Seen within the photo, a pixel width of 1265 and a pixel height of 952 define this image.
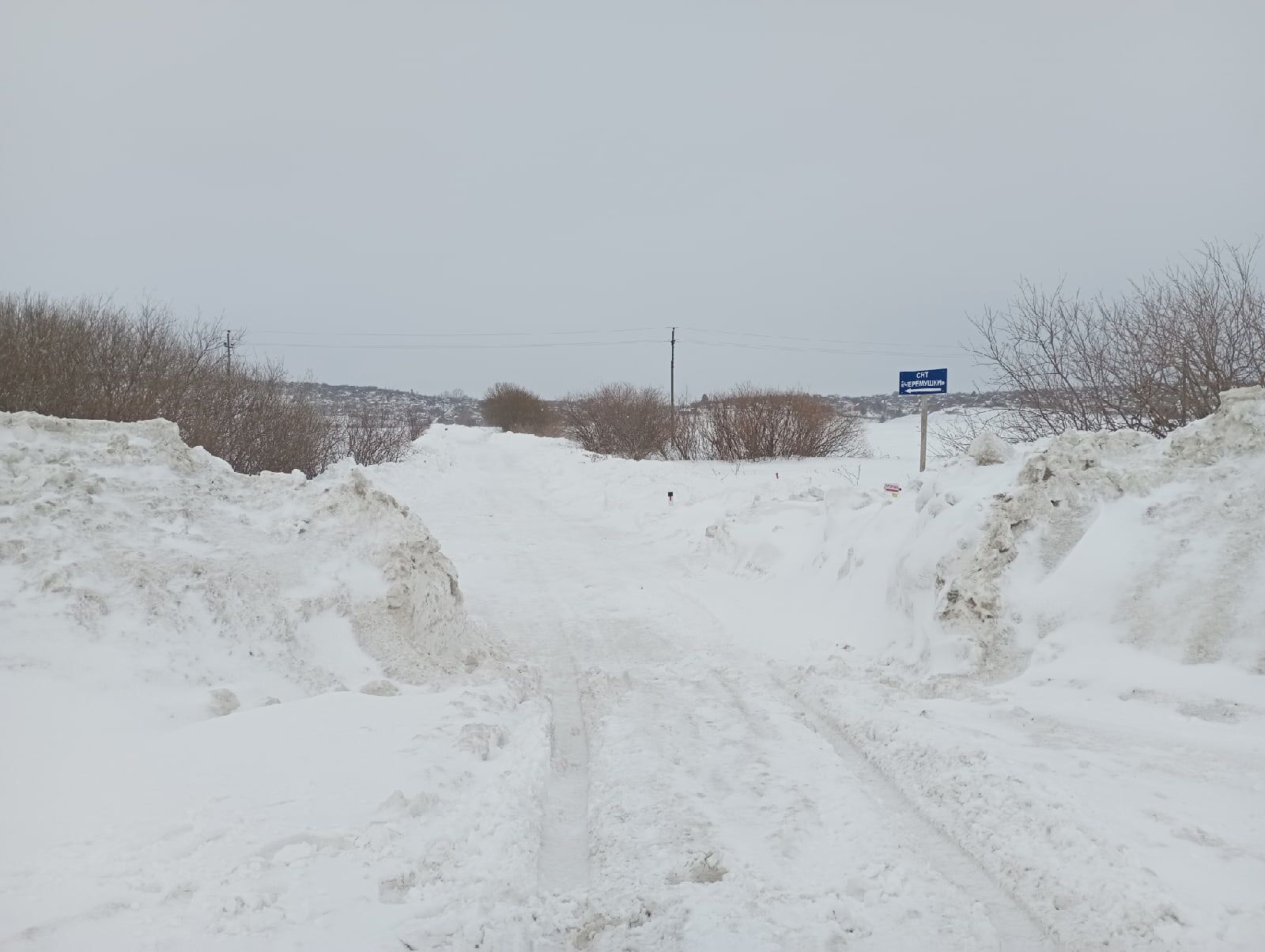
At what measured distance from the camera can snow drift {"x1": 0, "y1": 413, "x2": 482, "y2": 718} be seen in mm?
4355

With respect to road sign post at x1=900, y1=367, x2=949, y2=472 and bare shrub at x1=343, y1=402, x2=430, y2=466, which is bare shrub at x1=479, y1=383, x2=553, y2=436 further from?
road sign post at x1=900, y1=367, x2=949, y2=472

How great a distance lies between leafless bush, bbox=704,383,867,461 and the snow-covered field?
605 inches

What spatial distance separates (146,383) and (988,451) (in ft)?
47.5

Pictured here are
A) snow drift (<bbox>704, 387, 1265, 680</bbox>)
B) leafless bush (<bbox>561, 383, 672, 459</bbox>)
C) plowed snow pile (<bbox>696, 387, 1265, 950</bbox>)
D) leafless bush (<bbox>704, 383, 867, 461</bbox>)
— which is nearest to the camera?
plowed snow pile (<bbox>696, 387, 1265, 950</bbox>)

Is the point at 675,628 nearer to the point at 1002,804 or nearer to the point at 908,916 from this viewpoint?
the point at 1002,804

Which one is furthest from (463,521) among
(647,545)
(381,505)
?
(381,505)

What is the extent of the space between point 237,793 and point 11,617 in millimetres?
1990

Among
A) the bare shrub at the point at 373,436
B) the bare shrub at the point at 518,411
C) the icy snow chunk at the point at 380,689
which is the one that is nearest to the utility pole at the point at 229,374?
the bare shrub at the point at 373,436

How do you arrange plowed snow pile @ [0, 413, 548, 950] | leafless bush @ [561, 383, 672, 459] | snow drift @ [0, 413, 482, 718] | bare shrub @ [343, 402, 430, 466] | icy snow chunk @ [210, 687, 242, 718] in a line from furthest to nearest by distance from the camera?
leafless bush @ [561, 383, 672, 459] → bare shrub @ [343, 402, 430, 466] → snow drift @ [0, 413, 482, 718] → icy snow chunk @ [210, 687, 242, 718] → plowed snow pile @ [0, 413, 548, 950]

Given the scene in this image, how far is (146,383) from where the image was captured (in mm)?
14016

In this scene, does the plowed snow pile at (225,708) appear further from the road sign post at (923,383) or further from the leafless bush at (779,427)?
the leafless bush at (779,427)

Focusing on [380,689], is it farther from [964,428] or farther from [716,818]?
[964,428]

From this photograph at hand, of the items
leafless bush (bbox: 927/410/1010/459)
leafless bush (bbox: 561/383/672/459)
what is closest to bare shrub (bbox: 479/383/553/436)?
leafless bush (bbox: 561/383/672/459)

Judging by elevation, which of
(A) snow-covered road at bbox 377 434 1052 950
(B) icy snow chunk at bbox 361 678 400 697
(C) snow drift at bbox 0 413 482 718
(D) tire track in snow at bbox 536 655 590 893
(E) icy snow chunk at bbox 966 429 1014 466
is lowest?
(D) tire track in snow at bbox 536 655 590 893
